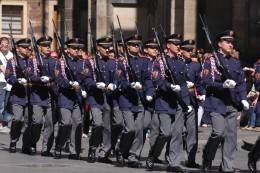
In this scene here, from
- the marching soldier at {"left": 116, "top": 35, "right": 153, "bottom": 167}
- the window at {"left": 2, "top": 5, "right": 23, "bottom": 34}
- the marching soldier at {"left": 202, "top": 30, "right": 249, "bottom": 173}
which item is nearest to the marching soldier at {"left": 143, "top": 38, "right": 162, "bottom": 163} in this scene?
the marching soldier at {"left": 116, "top": 35, "right": 153, "bottom": 167}

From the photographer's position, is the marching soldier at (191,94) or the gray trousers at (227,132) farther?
the marching soldier at (191,94)

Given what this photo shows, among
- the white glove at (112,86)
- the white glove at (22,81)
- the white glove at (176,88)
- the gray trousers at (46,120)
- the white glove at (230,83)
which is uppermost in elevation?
the white glove at (230,83)

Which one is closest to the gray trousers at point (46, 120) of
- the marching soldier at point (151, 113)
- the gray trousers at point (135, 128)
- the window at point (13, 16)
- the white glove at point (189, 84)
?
the marching soldier at point (151, 113)

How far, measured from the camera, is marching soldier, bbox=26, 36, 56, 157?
2127 centimetres

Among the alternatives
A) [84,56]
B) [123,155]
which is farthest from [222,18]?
[123,155]

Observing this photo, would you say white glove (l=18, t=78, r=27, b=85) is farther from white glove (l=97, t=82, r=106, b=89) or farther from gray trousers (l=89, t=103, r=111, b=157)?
white glove (l=97, t=82, r=106, b=89)

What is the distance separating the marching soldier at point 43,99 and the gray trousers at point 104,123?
1.06 metres

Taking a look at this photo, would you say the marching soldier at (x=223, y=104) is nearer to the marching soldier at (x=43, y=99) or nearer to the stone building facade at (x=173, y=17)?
the marching soldier at (x=43, y=99)

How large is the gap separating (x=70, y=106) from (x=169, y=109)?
2.22 m

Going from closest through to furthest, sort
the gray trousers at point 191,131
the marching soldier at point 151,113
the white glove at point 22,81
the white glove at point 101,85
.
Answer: the gray trousers at point 191,131 → the marching soldier at point 151,113 → the white glove at point 101,85 → the white glove at point 22,81

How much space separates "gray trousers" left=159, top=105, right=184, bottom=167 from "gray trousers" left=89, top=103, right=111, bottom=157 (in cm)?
157

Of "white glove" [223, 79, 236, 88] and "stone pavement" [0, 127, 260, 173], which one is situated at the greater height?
"white glove" [223, 79, 236, 88]

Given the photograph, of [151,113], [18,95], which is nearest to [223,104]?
[151,113]

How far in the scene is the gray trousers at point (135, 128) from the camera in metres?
19.8
